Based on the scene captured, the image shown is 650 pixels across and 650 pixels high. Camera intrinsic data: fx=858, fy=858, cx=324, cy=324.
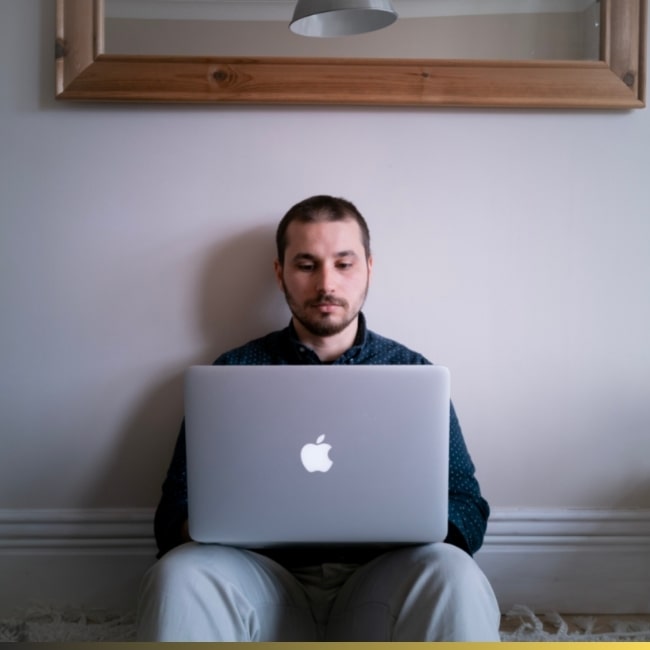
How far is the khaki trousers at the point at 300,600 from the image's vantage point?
126cm

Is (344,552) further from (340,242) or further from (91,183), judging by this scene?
(91,183)

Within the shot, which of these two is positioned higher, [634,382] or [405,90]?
[405,90]

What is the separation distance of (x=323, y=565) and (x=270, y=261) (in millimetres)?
669

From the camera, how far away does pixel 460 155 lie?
1.86 metres

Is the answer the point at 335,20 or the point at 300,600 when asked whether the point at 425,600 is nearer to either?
the point at 300,600

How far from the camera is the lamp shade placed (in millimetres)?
1749

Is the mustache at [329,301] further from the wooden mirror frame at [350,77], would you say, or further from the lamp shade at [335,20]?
the lamp shade at [335,20]

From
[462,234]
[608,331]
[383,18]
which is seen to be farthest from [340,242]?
[608,331]

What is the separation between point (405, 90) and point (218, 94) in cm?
39

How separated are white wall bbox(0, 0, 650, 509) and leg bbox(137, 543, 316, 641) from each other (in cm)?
56

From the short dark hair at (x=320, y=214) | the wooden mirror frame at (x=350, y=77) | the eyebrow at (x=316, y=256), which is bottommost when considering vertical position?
the eyebrow at (x=316, y=256)

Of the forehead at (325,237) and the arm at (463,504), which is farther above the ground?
the forehead at (325,237)

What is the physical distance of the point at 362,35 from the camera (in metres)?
1.80

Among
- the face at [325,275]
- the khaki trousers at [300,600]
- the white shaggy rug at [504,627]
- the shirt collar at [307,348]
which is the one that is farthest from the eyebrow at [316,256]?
the white shaggy rug at [504,627]
